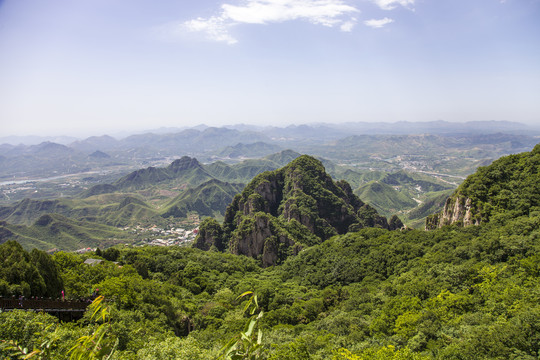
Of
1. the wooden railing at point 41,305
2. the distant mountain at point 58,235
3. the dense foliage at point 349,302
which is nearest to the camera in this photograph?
the dense foliage at point 349,302

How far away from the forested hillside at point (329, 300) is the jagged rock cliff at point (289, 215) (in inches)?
567

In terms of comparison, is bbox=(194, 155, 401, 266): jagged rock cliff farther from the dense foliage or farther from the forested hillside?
the dense foliage

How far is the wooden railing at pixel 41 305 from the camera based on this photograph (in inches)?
911

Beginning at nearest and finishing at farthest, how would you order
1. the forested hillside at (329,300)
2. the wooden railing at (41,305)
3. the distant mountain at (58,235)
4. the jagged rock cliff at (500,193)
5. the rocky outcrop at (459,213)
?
the forested hillside at (329,300)
the wooden railing at (41,305)
the jagged rock cliff at (500,193)
the rocky outcrop at (459,213)
the distant mountain at (58,235)

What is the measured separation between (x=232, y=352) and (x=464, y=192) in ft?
235

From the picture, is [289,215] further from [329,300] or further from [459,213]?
[459,213]

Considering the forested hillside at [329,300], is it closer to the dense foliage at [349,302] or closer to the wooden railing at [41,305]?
the dense foliage at [349,302]

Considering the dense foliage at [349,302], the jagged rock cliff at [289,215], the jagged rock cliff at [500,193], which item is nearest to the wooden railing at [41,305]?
the dense foliage at [349,302]

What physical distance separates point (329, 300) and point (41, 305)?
39.2 m

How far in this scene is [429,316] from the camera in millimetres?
27922

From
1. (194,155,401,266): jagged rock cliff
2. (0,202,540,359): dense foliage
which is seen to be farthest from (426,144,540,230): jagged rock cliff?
(194,155,401,266): jagged rock cliff

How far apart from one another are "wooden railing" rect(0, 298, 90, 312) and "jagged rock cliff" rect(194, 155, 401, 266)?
59.1 m

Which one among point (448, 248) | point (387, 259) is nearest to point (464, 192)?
point (448, 248)

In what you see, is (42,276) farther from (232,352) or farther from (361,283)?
(361,283)
